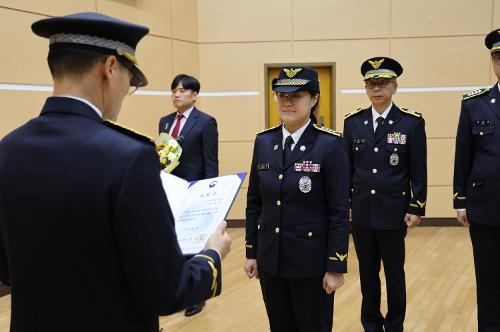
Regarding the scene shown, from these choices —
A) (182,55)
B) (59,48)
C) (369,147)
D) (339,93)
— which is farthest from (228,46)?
(59,48)

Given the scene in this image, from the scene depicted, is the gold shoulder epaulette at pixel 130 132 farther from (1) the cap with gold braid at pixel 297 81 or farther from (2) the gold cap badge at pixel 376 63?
(2) the gold cap badge at pixel 376 63

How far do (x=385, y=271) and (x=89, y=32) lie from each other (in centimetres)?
250

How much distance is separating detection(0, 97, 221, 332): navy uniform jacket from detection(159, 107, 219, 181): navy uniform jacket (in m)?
2.58

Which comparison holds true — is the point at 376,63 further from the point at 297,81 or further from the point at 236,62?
the point at 236,62

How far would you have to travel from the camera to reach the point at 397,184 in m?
2.96

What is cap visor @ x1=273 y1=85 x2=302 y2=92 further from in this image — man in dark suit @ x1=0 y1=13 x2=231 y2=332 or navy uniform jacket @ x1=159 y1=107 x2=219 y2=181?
navy uniform jacket @ x1=159 y1=107 x2=219 y2=181

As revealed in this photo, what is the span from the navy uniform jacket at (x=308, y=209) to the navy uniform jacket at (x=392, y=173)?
0.90m

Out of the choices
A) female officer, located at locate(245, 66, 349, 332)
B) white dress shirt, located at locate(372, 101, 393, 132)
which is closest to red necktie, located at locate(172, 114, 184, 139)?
white dress shirt, located at locate(372, 101, 393, 132)

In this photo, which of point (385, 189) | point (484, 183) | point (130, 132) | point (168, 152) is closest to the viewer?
point (130, 132)

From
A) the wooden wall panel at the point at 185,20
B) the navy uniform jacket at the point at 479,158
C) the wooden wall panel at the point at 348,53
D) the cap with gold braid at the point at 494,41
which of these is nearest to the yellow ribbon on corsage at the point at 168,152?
the navy uniform jacket at the point at 479,158

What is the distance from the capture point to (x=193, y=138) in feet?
12.0

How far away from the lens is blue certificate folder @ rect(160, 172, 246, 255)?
4.18 feet

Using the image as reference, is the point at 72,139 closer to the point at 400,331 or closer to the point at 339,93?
the point at 400,331

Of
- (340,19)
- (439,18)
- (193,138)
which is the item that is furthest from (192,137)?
(439,18)
